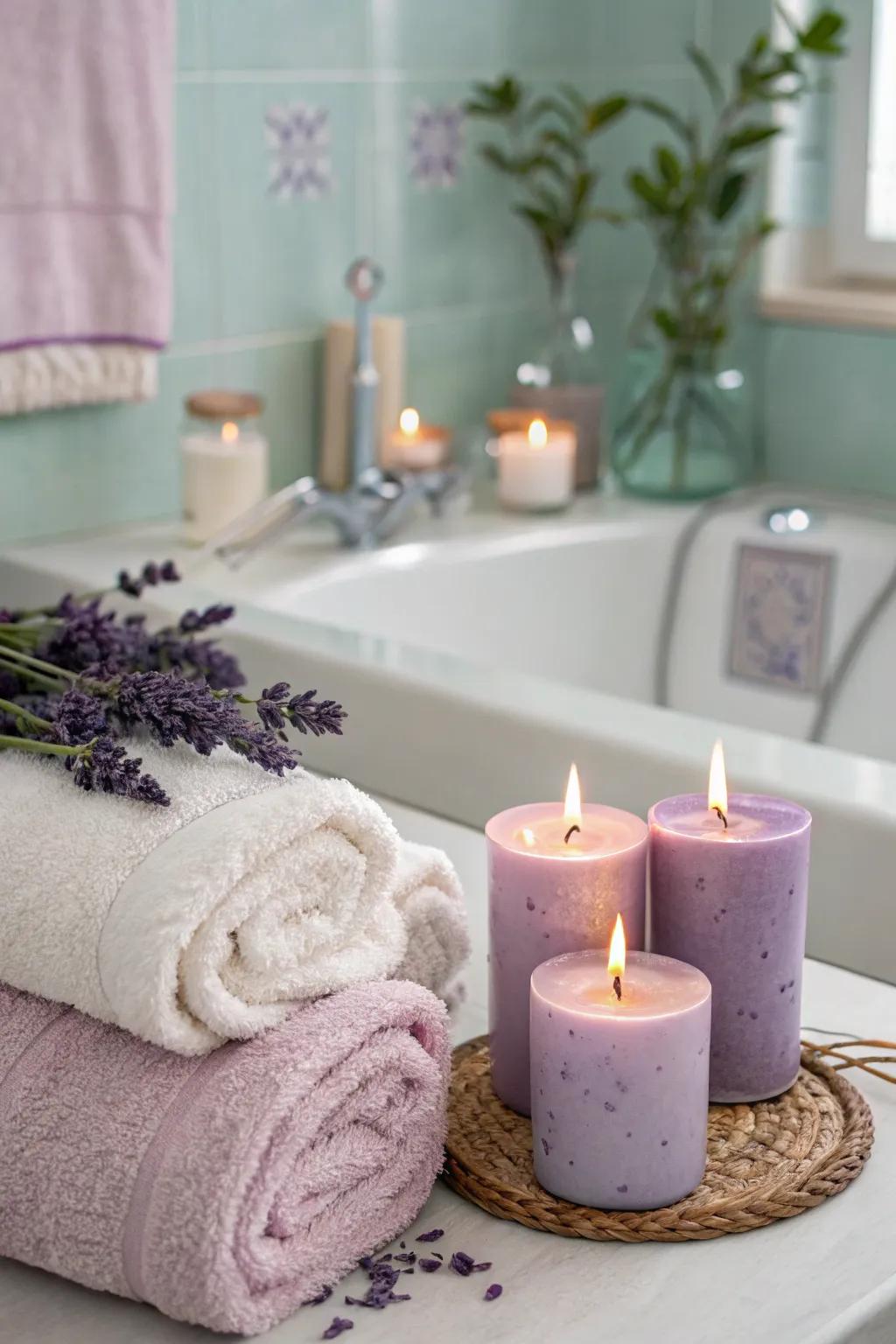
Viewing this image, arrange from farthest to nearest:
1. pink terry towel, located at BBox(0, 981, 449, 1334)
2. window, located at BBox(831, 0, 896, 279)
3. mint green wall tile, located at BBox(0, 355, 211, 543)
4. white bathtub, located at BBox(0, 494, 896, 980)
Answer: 1. window, located at BBox(831, 0, 896, 279)
2. mint green wall tile, located at BBox(0, 355, 211, 543)
3. white bathtub, located at BBox(0, 494, 896, 980)
4. pink terry towel, located at BBox(0, 981, 449, 1334)

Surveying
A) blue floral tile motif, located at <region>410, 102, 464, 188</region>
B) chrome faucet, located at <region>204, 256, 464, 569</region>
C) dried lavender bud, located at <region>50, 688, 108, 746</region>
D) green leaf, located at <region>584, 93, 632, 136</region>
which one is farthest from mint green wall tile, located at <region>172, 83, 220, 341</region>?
dried lavender bud, located at <region>50, 688, 108, 746</region>

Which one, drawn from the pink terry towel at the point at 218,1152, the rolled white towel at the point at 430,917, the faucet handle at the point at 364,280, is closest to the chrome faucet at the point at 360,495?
the faucet handle at the point at 364,280

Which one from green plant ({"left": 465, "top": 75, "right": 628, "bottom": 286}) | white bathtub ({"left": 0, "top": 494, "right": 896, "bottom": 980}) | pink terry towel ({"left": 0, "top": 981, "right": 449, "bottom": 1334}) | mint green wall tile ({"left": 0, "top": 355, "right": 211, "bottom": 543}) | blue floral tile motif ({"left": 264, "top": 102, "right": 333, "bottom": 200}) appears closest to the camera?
pink terry towel ({"left": 0, "top": 981, "right": 449, "bottom": 1334})

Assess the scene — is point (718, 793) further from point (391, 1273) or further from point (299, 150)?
point (299, 150)

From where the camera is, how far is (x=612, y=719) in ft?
3.43

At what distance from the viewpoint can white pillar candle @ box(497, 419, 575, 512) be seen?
1.64 metres

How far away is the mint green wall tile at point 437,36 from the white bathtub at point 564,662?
0.46 meters

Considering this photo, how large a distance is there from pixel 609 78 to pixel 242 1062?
149 centimetres

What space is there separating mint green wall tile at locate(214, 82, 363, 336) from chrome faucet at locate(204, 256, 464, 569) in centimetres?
4

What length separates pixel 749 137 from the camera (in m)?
1.66

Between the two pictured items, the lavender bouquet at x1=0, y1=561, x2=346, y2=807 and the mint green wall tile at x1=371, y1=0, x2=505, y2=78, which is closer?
the lavender bouquet at x1=0, y1=561, x2=346, y2=807

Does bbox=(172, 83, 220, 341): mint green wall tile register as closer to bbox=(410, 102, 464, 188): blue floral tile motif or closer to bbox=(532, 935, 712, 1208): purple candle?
bbox=(410, 102, 464, 188): blue floral tile motif

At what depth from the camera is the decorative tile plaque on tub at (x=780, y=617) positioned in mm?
1670

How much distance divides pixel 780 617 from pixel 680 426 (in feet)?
0.74
